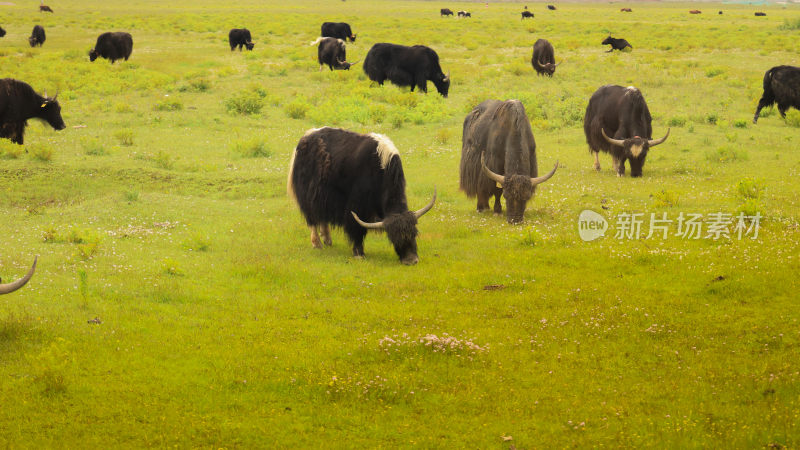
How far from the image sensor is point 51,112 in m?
20.8

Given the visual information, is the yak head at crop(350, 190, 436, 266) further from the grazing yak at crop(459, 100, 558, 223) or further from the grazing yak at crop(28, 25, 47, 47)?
the grazing yak at crop(28, 25, 47, 47)

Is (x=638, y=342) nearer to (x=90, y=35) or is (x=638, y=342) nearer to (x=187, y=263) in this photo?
(x=187, y=263)

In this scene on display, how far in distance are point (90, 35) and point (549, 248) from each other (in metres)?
48.9

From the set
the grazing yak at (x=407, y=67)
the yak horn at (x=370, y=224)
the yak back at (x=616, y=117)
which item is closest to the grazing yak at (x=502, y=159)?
the yak horn at (x=370, y=224)

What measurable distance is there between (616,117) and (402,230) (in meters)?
8.62

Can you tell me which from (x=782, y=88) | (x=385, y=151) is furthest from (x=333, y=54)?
(x=385, y=151)

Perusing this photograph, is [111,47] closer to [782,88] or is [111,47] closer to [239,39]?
[239,39]

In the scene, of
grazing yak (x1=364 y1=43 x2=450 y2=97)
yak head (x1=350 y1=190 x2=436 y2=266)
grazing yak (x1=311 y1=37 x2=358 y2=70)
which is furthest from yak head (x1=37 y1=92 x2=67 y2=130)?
grazing yak (x1=311 y1=37 x2=358 y2=70)

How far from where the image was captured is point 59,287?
9.29 metres

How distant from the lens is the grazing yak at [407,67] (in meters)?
30.9

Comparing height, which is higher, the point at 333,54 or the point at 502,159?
the point at 333,54

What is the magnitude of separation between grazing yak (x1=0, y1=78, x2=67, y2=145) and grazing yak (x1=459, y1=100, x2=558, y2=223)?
1247cm

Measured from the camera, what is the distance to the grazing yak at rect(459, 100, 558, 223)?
13.2 m

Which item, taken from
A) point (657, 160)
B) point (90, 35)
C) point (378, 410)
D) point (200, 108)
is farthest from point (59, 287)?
point (90, 35)
